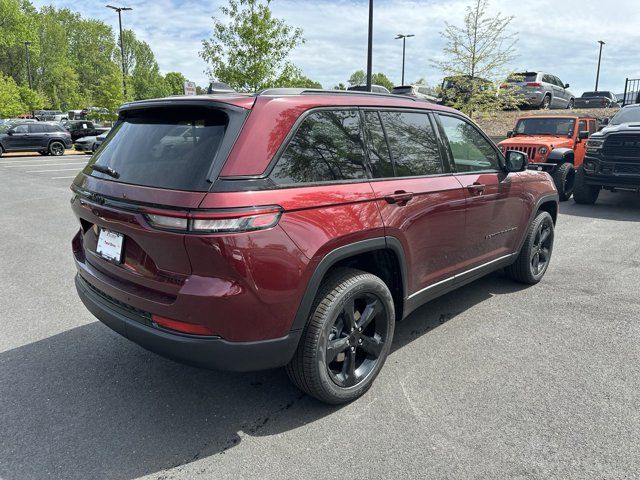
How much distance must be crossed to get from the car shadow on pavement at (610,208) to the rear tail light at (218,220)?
844 cm

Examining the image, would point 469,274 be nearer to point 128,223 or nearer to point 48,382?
point 128,223

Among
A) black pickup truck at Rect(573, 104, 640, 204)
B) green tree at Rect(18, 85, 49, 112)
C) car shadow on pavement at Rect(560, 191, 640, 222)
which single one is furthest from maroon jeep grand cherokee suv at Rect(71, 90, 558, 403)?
green tree at Rect(18, 85, 49, 112)

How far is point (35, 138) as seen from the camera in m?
23.0

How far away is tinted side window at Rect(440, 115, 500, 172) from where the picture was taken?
369cm

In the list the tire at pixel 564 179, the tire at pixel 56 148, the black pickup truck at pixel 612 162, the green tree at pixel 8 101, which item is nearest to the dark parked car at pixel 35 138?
the tire at pixel 56 148

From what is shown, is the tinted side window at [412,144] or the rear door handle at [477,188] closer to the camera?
the tinted side window at [412,144]

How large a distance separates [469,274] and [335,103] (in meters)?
1.89

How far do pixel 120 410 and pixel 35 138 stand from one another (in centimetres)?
2455

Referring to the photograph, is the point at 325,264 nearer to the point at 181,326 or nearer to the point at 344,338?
the point at 344,338

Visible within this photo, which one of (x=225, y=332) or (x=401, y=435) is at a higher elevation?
(x=225, y=332)

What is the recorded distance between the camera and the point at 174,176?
236cm

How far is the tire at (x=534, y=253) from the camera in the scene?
4.65 meters

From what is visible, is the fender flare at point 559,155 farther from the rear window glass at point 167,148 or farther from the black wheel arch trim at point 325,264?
the rear window glass at point 167,148

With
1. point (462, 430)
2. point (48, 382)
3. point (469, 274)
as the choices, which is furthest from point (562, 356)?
point (48, 382)
